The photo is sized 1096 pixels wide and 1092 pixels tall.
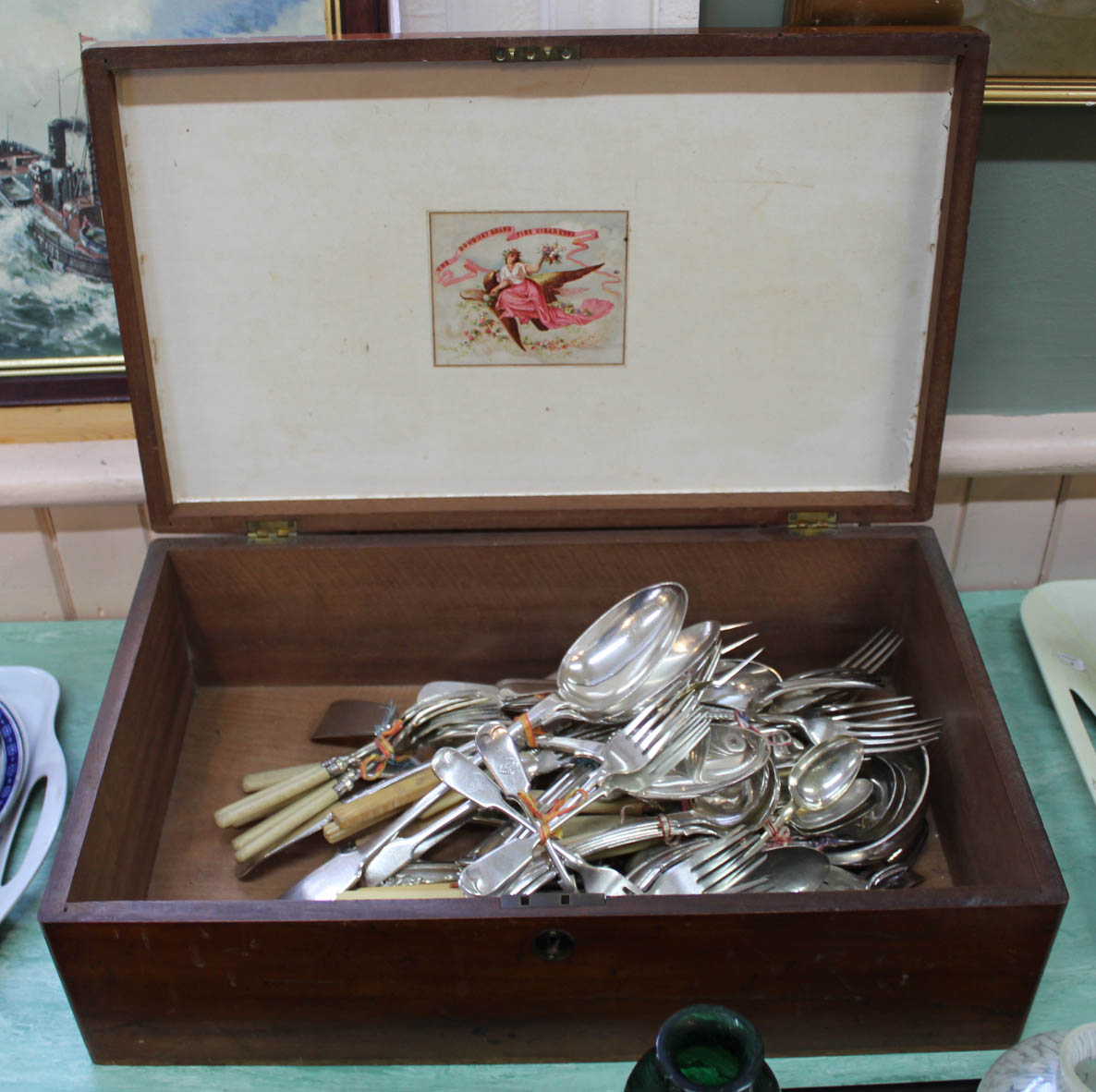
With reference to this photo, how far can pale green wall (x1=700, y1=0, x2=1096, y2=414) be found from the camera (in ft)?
3.11

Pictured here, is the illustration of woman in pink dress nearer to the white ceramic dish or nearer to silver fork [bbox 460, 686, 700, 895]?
silver fork [bbox 460, 686, 700, 895]

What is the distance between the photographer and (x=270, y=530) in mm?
931

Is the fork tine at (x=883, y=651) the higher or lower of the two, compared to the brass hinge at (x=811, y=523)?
lower

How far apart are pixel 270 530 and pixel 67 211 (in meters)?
0.32

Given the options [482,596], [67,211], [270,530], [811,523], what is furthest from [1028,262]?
[67,211]

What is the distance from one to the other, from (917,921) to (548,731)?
33cm

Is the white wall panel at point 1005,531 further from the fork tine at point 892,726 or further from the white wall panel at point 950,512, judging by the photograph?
the fork tine at point 892,726

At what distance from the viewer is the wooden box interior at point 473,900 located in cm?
63

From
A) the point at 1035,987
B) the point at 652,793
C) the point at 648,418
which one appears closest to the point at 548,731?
the point at 652,793

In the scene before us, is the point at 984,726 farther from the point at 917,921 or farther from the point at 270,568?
the point at 270,568

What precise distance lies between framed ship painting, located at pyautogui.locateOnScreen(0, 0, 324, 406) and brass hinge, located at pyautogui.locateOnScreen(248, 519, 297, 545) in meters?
0.23

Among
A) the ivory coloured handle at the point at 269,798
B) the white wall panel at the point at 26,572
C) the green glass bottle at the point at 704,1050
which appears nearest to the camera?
the green glass bottle at the point at 704,1050

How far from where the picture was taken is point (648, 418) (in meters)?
0.92

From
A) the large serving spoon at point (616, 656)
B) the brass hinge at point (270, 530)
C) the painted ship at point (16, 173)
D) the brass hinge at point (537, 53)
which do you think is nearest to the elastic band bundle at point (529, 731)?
the large serving spoon at point (616, 656)
